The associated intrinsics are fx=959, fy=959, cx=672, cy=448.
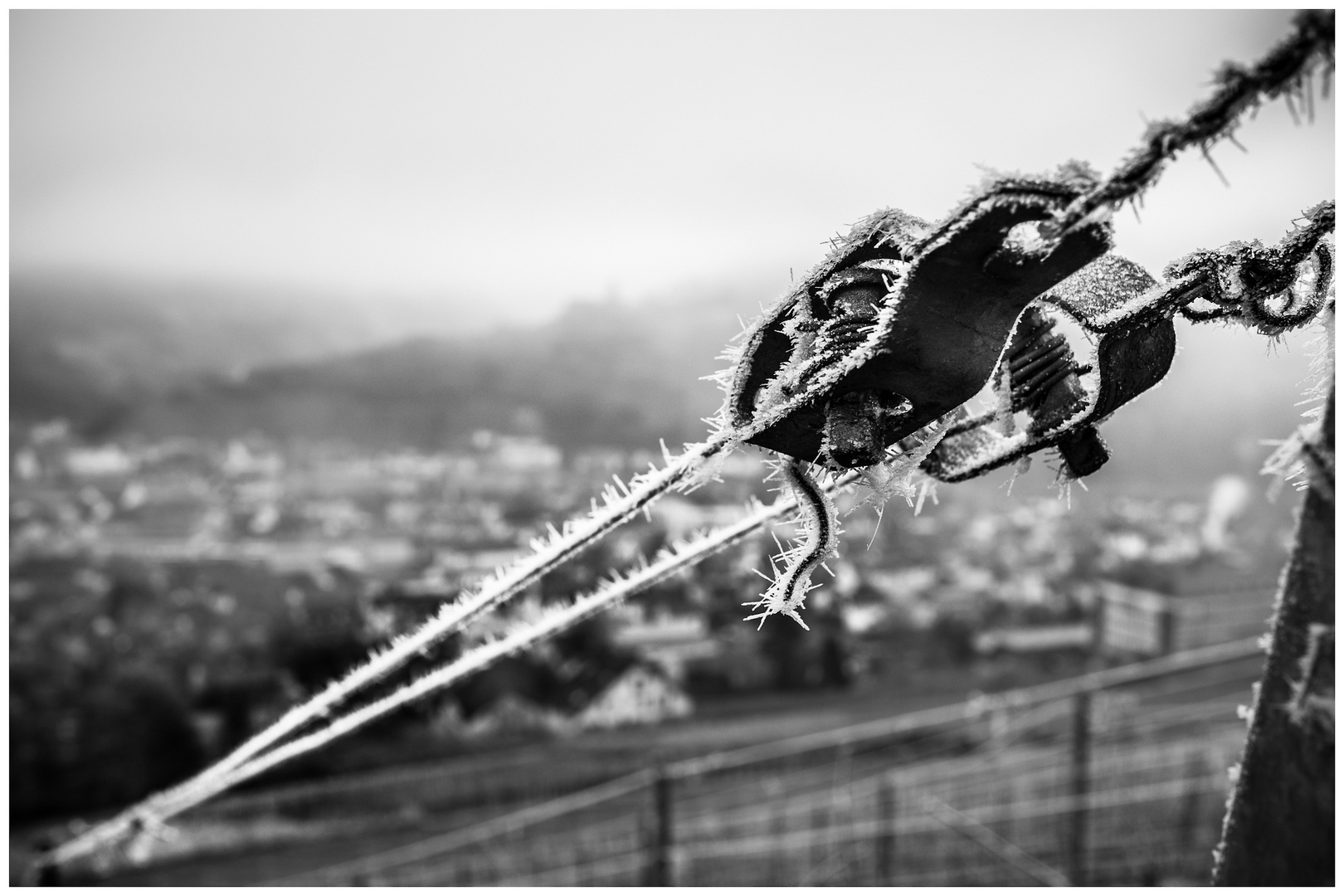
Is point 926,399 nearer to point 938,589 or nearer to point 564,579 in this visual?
point 564,579

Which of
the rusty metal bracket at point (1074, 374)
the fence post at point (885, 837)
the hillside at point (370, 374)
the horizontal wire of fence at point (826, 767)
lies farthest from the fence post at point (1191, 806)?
the rusty metal bracket at point (1074, 374)

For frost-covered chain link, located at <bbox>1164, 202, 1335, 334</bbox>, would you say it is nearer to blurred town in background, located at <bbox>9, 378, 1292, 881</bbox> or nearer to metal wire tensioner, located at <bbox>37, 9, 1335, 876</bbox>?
metal wire tensioner, located at <bbox>37, 9, 1335, 876</bbox>

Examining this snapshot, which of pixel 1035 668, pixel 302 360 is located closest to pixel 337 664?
pixel 302 360

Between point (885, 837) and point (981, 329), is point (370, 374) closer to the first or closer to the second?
point (885, 837)

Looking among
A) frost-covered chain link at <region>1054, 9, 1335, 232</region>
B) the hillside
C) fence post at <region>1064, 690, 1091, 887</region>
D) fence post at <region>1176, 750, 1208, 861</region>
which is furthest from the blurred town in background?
frost-covered chain link at <region>1054, 9, 1335, 232</region>

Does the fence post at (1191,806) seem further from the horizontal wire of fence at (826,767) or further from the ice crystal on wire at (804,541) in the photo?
the ice crystal on wire at (804,541)

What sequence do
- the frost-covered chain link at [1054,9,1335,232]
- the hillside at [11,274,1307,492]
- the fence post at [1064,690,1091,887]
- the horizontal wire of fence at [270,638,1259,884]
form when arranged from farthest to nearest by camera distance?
1. the hillside at [11,274,1307,492]
2. the fence post at [1064,690,1091,887]
3. the horizontal wire of fence at [270,638,1259,884]
4. the frost-covered chain link at [1054,9,1335,232]
